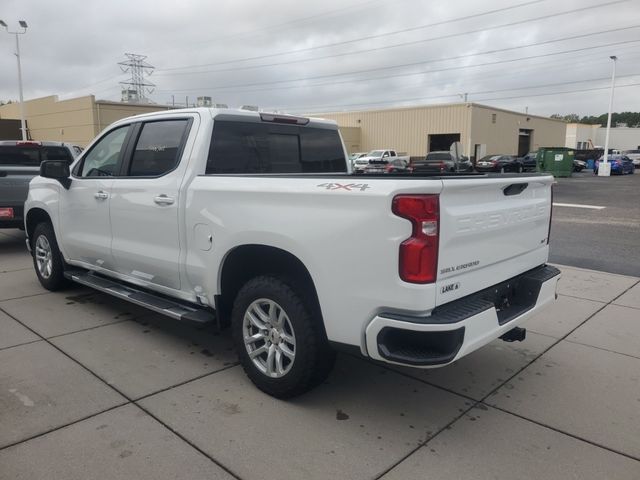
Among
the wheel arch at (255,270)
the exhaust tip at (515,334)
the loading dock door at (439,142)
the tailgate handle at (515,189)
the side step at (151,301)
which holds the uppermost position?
the loading dock door at (439,142)

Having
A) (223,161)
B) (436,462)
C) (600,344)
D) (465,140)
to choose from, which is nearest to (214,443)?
(436,462)

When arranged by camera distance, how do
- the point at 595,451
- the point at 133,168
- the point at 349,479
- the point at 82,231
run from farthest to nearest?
the point at 82,231 < the point at 133,168 < the point at 595,451 < the point at 349,479

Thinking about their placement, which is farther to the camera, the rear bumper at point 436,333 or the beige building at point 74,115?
the beige building at point 74,115

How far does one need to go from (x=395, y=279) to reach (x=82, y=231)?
3735 mm

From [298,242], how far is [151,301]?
1.79 meters

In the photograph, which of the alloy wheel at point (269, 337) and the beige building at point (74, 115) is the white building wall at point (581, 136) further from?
the alloy wheel at point (269, 337)

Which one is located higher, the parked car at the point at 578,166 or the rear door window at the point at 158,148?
the rear door window at the point at 158,148

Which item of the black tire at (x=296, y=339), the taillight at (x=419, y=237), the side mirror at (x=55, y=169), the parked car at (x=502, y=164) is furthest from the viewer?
the parked car at (x=502, y=164)

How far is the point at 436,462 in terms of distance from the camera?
9.61ft

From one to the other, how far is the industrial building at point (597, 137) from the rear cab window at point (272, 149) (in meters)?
78.4

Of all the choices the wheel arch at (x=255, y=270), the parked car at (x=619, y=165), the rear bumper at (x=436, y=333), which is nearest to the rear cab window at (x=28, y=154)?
the wheel arch at (x=255, y=270)

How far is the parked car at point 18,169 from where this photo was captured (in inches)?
330

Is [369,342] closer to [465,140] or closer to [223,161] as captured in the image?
[223,161]

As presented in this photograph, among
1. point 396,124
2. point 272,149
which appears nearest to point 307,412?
point 272,149
